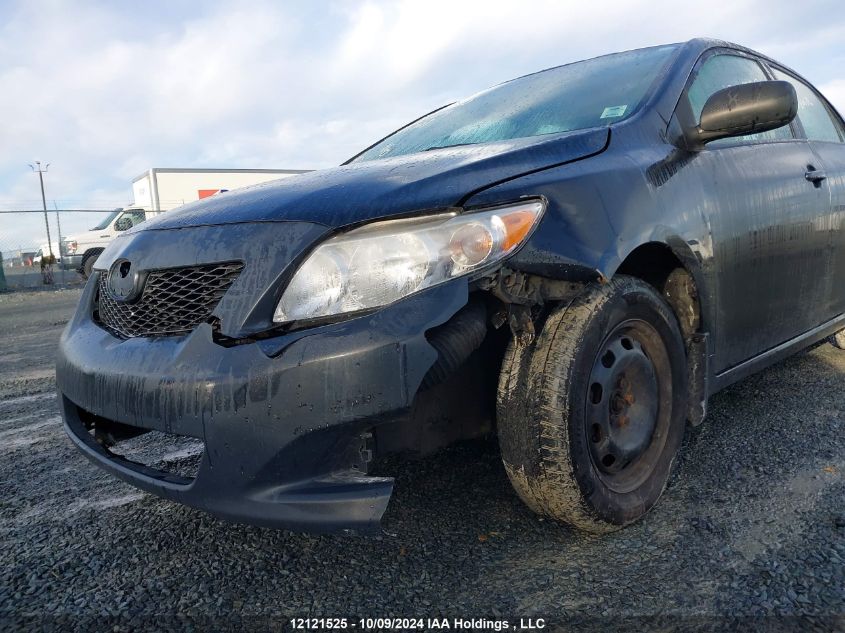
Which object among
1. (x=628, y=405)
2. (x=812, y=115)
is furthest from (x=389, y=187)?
(x=812, y=115)

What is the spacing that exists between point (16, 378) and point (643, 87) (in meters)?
4.62

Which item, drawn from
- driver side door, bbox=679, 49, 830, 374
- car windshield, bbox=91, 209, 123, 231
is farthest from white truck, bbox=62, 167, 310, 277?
driver side door, bbox=679, 49, 830, 374

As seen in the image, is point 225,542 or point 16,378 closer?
point 225,542

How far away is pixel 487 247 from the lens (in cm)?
157

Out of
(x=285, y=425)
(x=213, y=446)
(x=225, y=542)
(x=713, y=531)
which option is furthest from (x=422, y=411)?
(x=713, y=531)

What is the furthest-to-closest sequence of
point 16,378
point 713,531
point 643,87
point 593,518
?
point 16,378
point 643,87
point 713,531
point 593,518

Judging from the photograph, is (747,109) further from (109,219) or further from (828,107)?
(109,219)

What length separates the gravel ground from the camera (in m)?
1.58

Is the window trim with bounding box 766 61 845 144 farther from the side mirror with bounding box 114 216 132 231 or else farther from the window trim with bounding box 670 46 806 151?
the side mirror with bounding box 114 216 132 231

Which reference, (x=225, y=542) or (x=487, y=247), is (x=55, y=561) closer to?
(x=225, y=542)

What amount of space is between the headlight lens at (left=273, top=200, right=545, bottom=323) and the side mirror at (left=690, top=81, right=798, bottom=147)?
3.55 feet

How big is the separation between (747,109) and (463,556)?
67.1 inches

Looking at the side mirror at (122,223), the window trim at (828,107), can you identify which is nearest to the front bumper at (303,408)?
the window trim at (828,107)

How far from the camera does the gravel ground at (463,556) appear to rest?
1.58 metres
